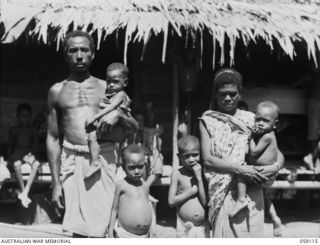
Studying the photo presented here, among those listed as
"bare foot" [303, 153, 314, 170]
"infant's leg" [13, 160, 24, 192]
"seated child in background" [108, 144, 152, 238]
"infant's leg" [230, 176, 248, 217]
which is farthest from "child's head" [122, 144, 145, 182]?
"bare foot" [303, 153, 314, 170]

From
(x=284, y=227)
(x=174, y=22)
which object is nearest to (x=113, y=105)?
(x=174, y=22)

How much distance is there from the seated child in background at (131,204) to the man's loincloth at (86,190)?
0.26ft

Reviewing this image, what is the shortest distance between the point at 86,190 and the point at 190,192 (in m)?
0.83

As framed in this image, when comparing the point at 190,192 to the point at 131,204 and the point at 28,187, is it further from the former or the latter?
the point at 28,187

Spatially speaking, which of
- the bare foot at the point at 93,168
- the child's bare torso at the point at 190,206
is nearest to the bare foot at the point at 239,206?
the child's bare torso at the point at 190,206

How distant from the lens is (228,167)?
4.77 meters

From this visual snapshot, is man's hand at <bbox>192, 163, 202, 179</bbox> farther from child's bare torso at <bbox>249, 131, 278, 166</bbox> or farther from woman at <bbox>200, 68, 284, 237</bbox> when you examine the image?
child's bare torso at <bbox>249, 131, 278, 166</bbox>

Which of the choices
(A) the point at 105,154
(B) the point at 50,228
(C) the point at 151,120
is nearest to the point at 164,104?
(C) the point at 151,120

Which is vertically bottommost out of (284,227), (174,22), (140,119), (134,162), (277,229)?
(277,229)

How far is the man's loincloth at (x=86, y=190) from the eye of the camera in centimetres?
498

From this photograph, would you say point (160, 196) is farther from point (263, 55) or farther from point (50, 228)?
point (263, 55)

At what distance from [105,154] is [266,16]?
11.8 ft

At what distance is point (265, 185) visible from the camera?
4.93 meters

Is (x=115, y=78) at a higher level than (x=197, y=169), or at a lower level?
higher
